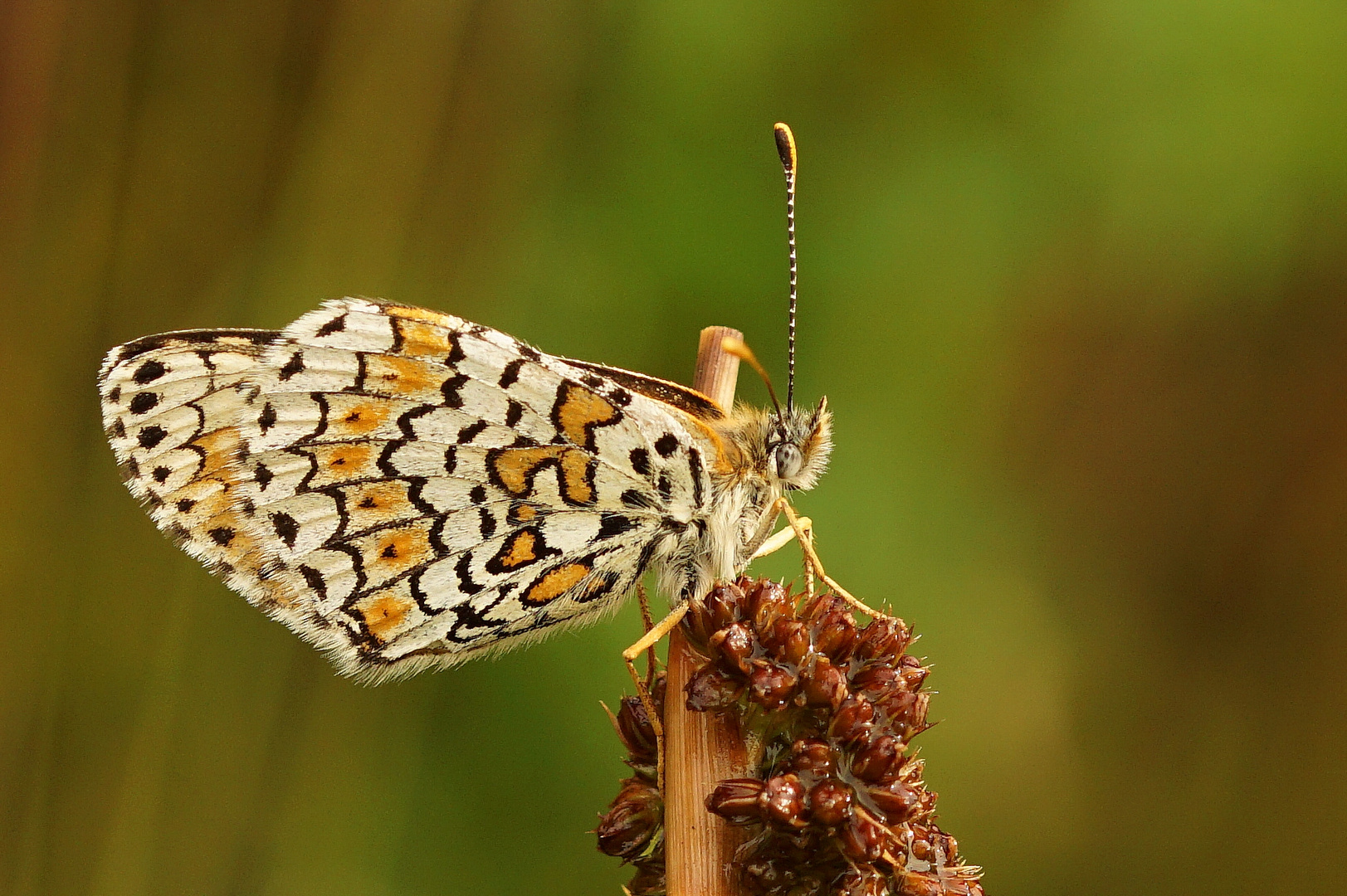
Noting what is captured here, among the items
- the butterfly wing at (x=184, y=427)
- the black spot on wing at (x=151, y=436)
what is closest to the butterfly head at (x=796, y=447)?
the butterfly wing at (x=184, y=427)

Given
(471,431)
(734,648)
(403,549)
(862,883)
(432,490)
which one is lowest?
(862,883)

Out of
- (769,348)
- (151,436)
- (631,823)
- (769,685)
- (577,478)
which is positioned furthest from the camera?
(769,348)

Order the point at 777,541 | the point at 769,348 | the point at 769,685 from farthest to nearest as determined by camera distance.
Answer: the point at 769,348, the point at 777,541, the point at 769,685

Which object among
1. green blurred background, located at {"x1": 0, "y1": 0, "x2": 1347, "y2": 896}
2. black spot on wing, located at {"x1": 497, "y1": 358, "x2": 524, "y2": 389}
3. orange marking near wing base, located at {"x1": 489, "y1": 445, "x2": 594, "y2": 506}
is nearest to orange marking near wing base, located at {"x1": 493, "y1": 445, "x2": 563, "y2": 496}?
orange marking near wing base, located at {"x1": 489, "y1": 445, "x2": 594, "y2": 506}

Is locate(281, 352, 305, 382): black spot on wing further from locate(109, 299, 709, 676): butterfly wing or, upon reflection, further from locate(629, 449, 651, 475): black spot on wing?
locate(629, 449, 651, 475): black spot on wing

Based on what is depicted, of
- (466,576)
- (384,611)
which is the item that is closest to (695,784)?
(466,576)

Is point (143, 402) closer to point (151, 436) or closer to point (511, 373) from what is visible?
point (151, 436)

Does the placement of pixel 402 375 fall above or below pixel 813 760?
above

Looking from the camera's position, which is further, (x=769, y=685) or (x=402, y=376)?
(x=402, y=376)
